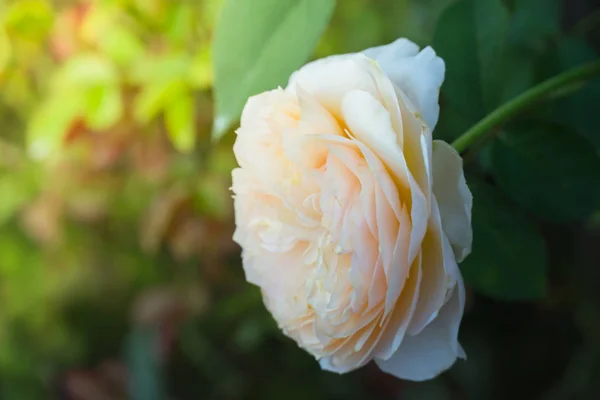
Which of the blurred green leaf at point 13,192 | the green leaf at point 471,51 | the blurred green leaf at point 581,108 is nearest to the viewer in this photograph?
the green leaf at point 471,51

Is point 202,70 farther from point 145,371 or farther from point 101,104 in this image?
point 145,371

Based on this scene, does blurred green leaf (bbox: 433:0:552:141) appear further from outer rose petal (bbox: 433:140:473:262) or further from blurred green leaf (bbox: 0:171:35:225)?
blurred green leaf (bbox: 0:171:35:225)

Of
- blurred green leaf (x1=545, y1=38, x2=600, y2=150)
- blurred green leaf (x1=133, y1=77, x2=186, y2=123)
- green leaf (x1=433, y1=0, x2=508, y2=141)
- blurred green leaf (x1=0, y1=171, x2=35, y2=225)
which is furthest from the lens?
blurred green leaf (x1=0, y1=171, x2=35, y2=225)

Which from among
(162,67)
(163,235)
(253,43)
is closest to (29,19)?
(162,67)

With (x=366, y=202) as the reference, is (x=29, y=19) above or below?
above

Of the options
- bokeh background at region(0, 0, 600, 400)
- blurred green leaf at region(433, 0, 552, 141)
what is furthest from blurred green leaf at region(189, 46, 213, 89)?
blurred green leaf at region(433, 0, 552, 141)

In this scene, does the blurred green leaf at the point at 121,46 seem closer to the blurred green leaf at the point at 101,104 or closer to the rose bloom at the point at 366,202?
the blurred green leaf at the point at 101,104

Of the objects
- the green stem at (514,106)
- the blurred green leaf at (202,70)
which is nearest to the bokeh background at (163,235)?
the blurred green leaf at (202,70)
